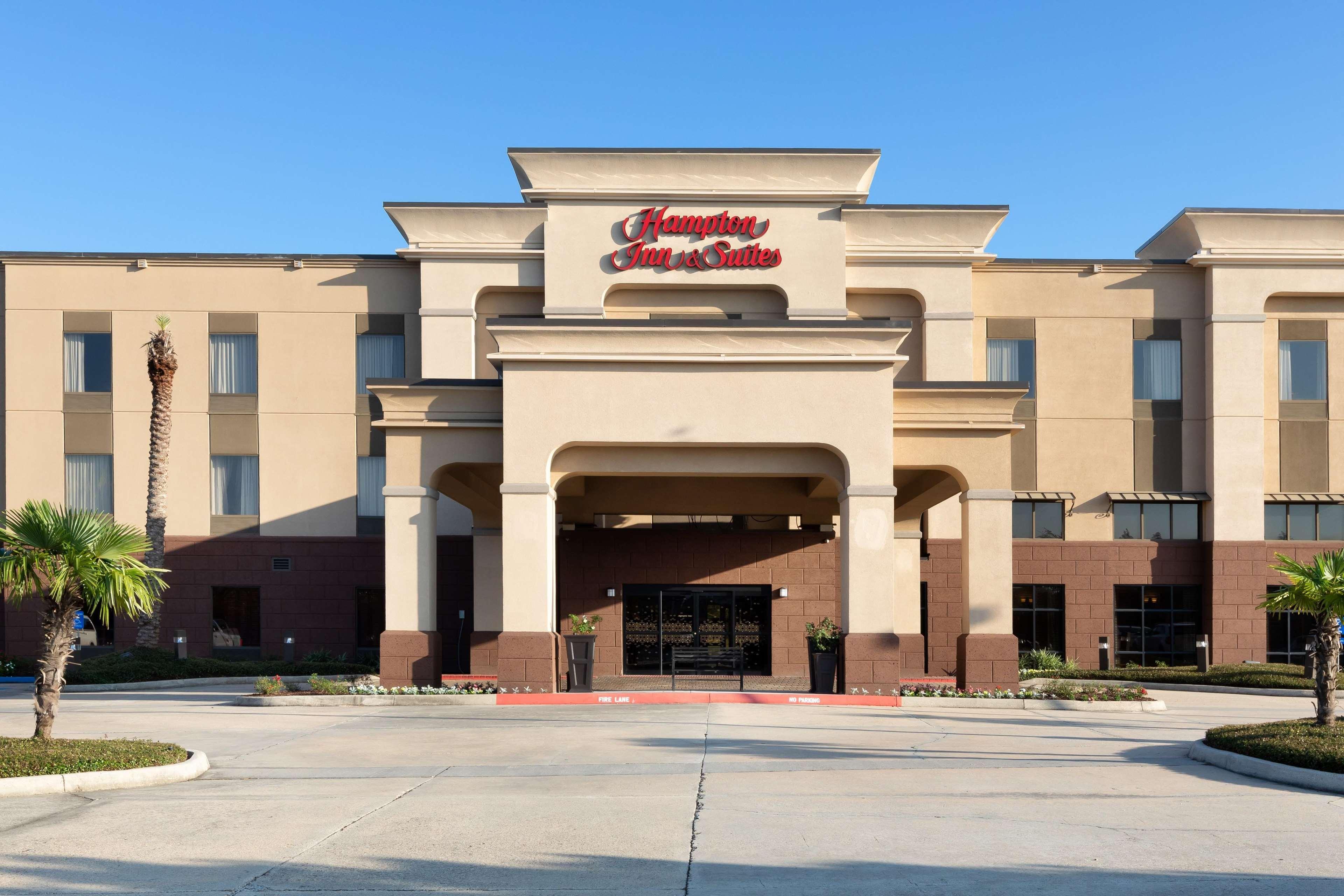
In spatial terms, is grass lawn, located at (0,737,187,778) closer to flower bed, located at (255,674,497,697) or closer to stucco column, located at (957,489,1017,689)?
flower bed, located at (255,674,497,697)

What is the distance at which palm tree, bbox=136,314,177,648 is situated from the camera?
3025 centimetres

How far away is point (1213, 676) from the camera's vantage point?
28750mm

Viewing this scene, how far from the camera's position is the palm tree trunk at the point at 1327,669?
15.8m

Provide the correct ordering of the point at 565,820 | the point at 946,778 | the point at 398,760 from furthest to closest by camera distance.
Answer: the point at 398,760
the point at 946,778
the point at 565,820

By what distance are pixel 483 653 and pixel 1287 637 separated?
23.0m

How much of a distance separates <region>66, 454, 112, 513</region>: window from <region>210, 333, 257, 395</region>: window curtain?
3.78 metres

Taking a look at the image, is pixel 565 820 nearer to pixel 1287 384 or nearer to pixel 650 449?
pixel 650 449

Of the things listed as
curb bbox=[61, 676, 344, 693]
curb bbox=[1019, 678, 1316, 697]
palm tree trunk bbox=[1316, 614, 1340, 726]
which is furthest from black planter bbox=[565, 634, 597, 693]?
palm tree trunk bbox=[1316, 614, 1340, 726]

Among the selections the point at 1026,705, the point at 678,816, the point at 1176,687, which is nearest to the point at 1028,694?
the point at 1026,705

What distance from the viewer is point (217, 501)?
108 ft

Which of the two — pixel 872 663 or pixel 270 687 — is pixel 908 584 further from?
pixel 270 687

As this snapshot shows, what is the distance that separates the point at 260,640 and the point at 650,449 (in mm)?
15625

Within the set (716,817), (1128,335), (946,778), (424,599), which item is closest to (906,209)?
(1128,335)

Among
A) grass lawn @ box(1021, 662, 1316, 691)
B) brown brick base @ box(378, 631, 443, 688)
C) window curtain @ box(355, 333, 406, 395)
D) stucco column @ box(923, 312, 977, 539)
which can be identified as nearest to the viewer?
brown brick base @ box(378, 631, 443, 688)
